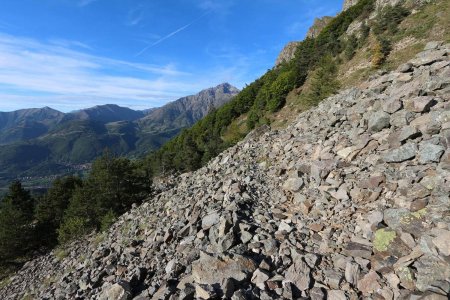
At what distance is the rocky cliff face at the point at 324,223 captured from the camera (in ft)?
32.2

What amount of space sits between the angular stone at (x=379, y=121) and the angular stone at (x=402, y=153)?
2.57 meters

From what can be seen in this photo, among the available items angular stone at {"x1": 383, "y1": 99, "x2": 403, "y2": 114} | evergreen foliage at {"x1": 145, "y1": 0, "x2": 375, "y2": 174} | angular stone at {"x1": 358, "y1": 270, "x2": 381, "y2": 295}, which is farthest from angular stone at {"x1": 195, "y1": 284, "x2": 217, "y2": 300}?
evergreen foliage at {"x1": 145, "y1": 0, "x2": 375, "y2": 174}

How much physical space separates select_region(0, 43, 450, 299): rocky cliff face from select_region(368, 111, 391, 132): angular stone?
0.07 metres

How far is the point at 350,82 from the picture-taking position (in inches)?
1581

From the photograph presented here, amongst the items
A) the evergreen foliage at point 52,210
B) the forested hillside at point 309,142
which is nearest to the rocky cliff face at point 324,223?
the forested hillside at point 309,142

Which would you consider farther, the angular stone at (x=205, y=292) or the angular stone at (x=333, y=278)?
the angular stone at (x=205, y=292)

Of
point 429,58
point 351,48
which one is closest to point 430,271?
point 429,58

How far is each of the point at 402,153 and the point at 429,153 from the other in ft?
3.70

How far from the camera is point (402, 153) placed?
→ 13.0 meters

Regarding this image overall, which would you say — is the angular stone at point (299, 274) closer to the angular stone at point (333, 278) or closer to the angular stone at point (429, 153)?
the angular stone at point (333, 278)

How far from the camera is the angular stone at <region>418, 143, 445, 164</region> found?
11.7m

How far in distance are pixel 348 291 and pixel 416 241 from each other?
3002 mm

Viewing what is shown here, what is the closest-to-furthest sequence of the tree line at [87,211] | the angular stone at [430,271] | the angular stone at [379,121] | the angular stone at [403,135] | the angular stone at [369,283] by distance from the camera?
the angular stone at [430,271] < the angular stone at [369,283] < the angular stone at [403,135] < the angular stone at [379,121] < the tree line at [87,211]

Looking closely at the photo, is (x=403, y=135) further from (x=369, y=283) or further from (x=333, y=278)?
(x=333, y=278)
